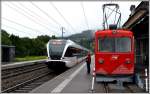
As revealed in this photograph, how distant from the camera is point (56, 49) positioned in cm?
3372

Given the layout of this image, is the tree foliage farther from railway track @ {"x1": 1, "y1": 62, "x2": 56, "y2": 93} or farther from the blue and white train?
the blue and white train

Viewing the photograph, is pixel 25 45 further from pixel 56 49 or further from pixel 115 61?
pixel 115 61

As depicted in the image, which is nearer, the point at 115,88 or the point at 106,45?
the point at 115,88

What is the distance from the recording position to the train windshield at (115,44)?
19.8 metres

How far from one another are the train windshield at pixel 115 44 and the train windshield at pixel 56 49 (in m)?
13.9

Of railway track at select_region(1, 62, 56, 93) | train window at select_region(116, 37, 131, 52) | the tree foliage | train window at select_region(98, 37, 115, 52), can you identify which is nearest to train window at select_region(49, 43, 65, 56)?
railway track at select_region(1, 62, 56, 93)

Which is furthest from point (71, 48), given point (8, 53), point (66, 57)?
point (8, 53)

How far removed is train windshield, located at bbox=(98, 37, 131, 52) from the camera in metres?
19.8

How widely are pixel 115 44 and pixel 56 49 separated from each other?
14344mm

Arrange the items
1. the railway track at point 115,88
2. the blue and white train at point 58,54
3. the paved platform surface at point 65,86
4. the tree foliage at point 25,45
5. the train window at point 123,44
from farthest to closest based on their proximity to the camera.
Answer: the tree foliage at point 25,45, the blue and white train at point 58,54, the train window at point 123,44, the paved platform surface at point 65,86, the railway track at point 115,88


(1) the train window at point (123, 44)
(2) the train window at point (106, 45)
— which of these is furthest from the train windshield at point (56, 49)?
(1) the train window at point (123, 44)

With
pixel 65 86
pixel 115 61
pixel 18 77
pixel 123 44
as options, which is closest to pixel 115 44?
pixel 123 44

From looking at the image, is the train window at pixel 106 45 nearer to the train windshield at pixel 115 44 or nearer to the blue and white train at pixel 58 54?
the train windshield at pixel 115 44

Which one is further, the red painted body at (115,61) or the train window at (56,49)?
the train window at (56,49)
